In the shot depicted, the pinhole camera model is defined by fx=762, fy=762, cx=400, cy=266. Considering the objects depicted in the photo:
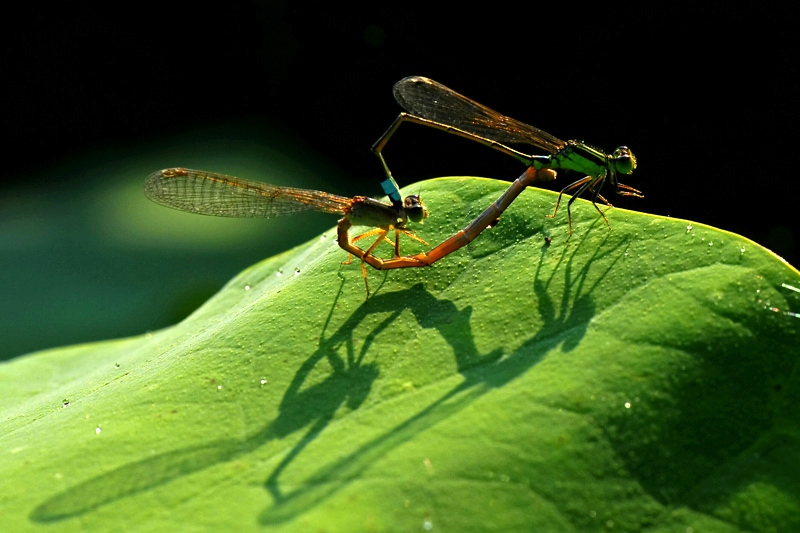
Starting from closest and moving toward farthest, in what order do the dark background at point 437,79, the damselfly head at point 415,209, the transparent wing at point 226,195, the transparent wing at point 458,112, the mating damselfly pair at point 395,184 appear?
the damselfly head at point 415,209 → the mating damselfly pair at point 395,184 → the transparent wing at point 226,195 → the transparent wing at point 458,112 → the dark background at point 437,79

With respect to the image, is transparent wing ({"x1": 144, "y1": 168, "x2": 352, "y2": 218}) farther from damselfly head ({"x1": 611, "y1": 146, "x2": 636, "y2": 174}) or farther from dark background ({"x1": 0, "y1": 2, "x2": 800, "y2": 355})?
dark background ({"x1": 0, "y1": 2, "x2": 800, "y2": 355})

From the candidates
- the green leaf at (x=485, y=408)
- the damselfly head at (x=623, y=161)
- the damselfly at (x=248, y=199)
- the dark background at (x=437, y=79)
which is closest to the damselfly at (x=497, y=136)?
the damselfly head at (x=623, y=161)

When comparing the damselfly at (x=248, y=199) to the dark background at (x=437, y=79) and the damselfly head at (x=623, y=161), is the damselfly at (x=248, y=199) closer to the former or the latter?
the damselfly head at (x=623, y=161)

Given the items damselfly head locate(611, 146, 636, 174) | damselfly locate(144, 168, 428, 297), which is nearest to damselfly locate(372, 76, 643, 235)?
damselfly head locate(611, 146, 636, 174)

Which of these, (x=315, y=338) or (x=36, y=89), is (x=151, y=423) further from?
(x=36, y=89)

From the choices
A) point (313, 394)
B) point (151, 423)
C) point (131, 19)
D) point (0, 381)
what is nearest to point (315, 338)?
point (313, 394)

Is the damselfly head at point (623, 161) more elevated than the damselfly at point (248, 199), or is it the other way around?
the damselfly head at point (623, 161)
